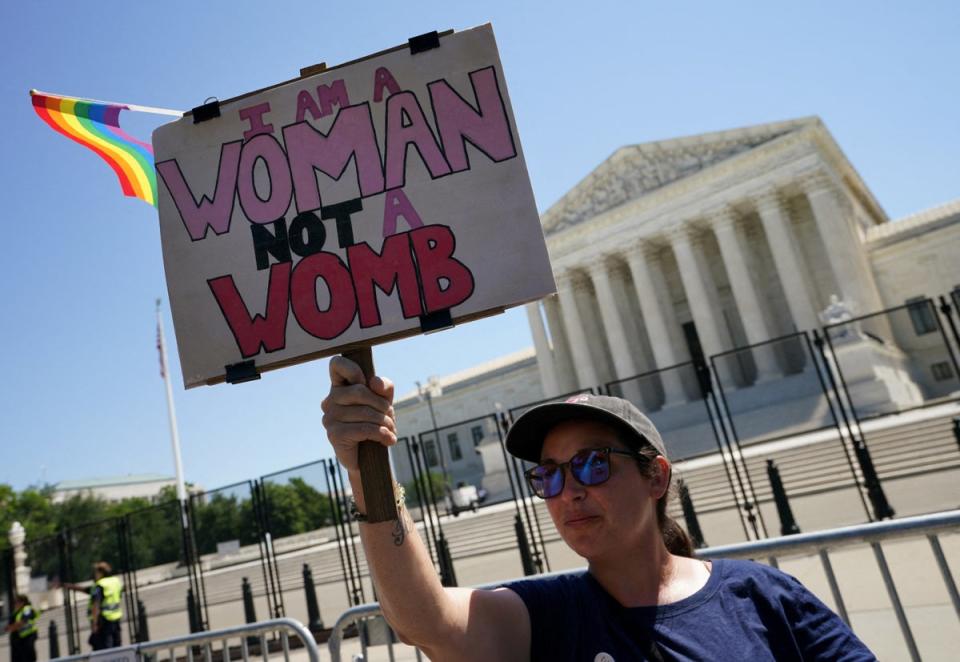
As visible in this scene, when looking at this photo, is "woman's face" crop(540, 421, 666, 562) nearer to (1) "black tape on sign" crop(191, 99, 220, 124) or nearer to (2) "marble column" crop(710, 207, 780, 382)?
(1) "black tape on sign" crop(191, 99, 220, 124)

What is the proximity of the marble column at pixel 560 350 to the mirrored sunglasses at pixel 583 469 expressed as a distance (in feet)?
145

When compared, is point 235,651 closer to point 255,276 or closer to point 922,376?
point 255,276

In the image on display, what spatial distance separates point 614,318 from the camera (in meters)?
42.0

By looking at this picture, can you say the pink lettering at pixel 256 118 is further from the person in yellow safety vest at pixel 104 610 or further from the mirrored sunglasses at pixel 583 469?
the person in yellow safety vest at pixel 104 610

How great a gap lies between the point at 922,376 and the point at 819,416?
14.2 metres

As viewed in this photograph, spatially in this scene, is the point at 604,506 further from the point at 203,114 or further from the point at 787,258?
the point at 787,258

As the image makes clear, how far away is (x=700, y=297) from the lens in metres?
38.8

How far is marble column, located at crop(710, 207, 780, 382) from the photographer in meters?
36.2

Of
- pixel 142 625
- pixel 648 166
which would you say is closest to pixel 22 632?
pixel 142 625

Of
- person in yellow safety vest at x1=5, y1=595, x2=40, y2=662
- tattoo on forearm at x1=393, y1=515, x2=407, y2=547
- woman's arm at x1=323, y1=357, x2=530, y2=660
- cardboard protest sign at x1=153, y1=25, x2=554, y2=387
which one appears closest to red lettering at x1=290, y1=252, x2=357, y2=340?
cardboard protest sign at x1=153, y1=25, x2=554, y2=387

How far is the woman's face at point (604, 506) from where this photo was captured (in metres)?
1.88

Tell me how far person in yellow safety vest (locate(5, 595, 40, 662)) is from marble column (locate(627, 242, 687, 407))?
32317 mm

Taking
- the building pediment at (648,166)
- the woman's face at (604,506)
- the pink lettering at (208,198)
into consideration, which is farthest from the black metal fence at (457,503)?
the building pediment at (648,166)

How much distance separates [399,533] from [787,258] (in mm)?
39264
